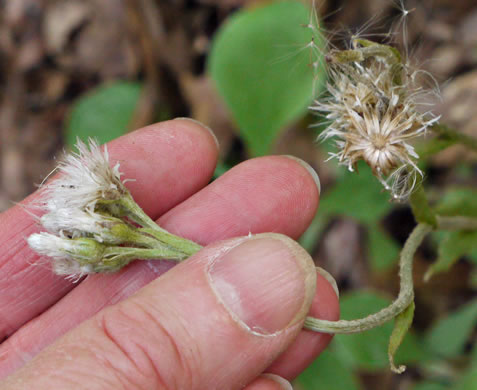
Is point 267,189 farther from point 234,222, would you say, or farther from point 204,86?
point 204,86

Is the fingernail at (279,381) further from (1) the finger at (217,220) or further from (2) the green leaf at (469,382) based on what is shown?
(2) the green leaf at (469,382)

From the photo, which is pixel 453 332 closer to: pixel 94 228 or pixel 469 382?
pixel 469 382

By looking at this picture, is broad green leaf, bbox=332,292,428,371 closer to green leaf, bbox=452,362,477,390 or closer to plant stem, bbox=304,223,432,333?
green leaf, bbox=452,362,477,390

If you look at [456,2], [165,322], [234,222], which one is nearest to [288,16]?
[234,222]

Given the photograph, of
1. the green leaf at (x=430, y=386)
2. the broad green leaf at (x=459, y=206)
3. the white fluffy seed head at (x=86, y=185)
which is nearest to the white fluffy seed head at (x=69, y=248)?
the white fluffy seed head at (x=86, y=185)

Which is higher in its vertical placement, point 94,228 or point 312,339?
point 94,228

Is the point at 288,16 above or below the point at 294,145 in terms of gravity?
above

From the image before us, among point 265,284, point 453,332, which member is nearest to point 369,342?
point 453,332
